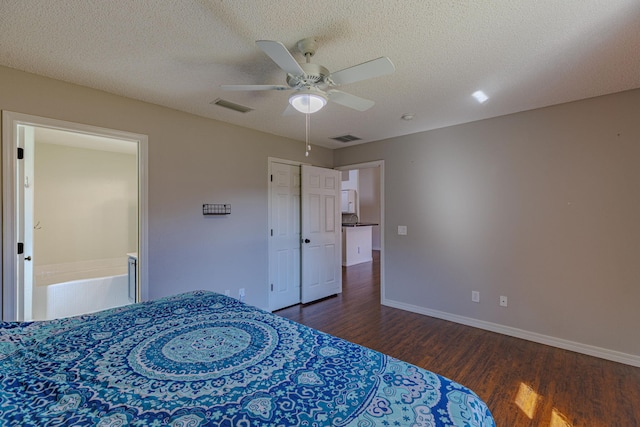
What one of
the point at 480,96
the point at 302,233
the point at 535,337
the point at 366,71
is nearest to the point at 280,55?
the point at 366,71

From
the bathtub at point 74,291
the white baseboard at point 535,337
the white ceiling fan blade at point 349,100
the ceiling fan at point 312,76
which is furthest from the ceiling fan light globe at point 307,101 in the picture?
the bathtub at point 74,291

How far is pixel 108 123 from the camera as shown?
2559 mm

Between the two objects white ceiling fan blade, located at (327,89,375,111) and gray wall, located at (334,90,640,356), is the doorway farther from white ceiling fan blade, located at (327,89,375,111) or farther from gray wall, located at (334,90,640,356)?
white ceiling fan blade, located at (327,89,375,111)

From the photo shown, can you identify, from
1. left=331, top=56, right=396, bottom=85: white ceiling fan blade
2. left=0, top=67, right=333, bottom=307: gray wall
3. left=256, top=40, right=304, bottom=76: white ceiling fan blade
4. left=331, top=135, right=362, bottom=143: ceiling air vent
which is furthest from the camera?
left=331, top=135, right=362, bottom=143: ceiling air vent

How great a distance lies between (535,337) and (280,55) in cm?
352

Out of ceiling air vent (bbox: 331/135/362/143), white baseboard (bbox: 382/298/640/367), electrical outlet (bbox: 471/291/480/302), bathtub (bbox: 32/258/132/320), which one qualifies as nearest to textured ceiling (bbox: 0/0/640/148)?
ceiling air vent (bbox: 331/135/362/143)

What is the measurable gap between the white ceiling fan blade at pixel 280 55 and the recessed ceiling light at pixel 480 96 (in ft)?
5.83

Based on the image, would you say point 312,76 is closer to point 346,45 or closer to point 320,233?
point 346,45

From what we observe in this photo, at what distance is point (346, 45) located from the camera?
1.84 meters

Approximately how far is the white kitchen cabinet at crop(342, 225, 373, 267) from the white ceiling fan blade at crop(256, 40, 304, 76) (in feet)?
17.5

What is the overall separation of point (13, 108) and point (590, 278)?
5.09 meters

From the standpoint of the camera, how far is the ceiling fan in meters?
1.50

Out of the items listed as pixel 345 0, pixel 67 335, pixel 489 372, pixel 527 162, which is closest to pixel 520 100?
pixel 527 162

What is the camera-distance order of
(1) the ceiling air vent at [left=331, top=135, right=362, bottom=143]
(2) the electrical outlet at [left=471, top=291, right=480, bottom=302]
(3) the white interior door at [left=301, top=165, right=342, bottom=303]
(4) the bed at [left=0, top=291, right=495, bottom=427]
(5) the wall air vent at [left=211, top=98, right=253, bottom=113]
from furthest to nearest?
(3) the white interior door at [left=301, top=165, right=342, bottom=303]
(1) the ceiling air vent at [left=331, top=135, right=362, bottom=143]
(2) the electrical outlet at [left=471, top=291, right=480, bottom=302]
(5) the wall air vent at [left=211, top=98, right=253, bottom=113]
(4) the bed at [left=0, top=291, right=495, bottom=427]
